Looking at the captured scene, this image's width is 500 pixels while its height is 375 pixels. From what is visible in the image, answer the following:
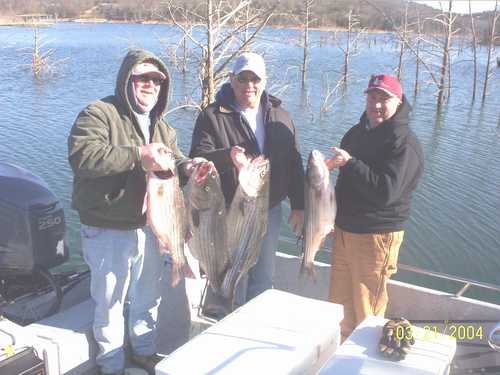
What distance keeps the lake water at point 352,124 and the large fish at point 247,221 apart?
6037 mm

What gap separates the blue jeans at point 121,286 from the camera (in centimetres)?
→ 328

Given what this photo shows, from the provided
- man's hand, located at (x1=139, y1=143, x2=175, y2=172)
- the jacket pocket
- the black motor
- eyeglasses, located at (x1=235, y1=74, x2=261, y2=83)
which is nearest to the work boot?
the jacket pocket

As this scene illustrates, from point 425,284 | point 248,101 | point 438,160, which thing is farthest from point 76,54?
point 248,101

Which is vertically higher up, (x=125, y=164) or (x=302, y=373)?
(x=125, y=164)

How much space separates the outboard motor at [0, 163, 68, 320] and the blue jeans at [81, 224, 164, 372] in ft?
2.38

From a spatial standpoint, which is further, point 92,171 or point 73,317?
point 73,317

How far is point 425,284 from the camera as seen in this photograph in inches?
356

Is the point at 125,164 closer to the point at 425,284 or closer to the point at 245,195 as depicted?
the point at 245,195

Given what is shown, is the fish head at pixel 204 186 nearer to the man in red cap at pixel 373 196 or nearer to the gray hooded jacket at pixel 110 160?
the gray hooded jacket at pixel 110 160

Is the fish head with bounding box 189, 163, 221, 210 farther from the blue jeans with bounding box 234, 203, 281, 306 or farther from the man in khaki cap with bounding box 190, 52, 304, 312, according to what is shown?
the blue jeans with bounding box 234, 203, 281, 306

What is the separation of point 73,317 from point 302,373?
1.79 m

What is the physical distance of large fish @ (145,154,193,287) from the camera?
3.21 metres

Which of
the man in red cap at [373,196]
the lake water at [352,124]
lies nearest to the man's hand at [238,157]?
the man in red cap at [373,196]

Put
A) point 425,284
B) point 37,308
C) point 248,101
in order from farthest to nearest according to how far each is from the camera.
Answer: point 425,284, point 37,308, point 248,101
